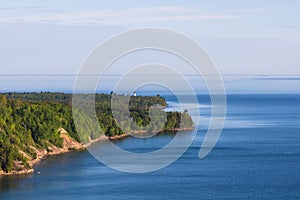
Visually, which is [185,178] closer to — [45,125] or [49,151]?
[49,151]

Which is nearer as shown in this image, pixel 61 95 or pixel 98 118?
pixel 98 118

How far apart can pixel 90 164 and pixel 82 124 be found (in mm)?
7321

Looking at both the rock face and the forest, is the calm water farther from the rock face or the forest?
the forest

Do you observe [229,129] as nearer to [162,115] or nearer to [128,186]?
[162,115]

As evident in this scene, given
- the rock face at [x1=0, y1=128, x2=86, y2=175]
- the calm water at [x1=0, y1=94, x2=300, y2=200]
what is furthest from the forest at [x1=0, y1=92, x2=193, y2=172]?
the calm water at [x1=0, y1=94, x2=300, y2=200]

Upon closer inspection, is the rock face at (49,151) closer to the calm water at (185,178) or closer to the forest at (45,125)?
the forest at (45,125)

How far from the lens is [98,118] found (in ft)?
129

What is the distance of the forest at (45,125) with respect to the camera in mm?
26814

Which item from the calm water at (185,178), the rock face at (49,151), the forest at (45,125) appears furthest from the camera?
the forest at (45,125)

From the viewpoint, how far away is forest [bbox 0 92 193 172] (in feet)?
88.0

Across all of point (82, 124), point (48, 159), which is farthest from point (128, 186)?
point (82, 124)

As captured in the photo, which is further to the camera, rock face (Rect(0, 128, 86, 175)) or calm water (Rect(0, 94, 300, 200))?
rock face (Rect(0, 128, 86, 175))

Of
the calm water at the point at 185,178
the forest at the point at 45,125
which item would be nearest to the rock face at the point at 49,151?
the forest at the point at 45,125

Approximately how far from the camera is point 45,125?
32062mm
